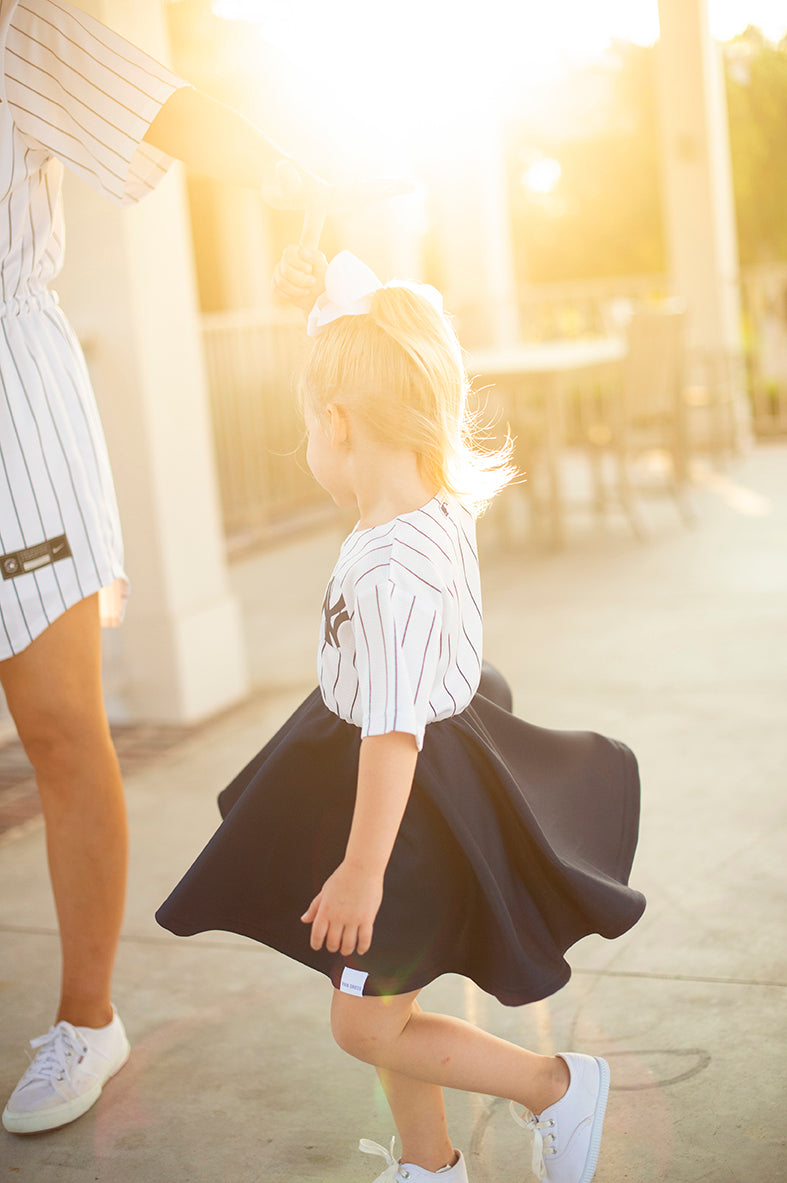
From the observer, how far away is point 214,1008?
2.35 metres

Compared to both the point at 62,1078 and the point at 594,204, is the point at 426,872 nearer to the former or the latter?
the point at 62,1078

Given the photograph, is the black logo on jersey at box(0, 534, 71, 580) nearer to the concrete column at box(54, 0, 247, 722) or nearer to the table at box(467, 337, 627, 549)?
the concrete column at box(54, 0, 247, 722)

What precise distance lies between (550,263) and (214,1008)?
2508 cm

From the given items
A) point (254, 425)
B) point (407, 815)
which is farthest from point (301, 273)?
point (254, 425)

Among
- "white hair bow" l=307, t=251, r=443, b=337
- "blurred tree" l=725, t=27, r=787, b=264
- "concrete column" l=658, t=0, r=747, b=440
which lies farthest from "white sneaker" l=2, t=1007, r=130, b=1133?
Answer: "blurred tree" l=725, t=27, r=787, b=264

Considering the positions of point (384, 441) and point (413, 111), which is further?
point (413, 111)

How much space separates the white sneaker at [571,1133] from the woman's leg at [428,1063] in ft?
0.05

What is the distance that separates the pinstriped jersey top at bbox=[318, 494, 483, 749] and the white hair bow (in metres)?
0.26

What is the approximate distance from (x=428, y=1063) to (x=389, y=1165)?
28cm

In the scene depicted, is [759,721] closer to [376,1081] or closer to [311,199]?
[376,1081]

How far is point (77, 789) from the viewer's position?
2.04 metres

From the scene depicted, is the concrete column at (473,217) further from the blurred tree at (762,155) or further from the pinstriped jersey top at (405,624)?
the blurred tree at (762,155)

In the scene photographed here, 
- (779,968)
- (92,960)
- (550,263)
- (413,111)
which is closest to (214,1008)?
(92,960)

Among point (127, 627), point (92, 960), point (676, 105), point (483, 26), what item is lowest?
point (92, 960)
